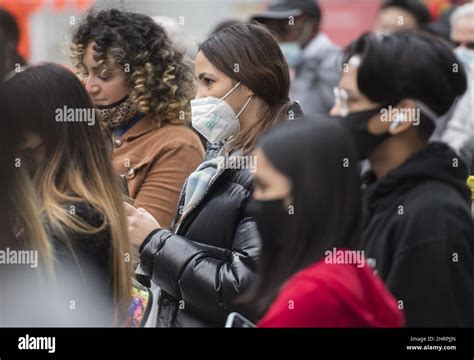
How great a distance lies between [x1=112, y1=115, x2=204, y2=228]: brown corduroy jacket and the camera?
381cm

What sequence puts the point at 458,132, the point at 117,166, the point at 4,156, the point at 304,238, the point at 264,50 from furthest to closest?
the point at 458,132, the point at 117,166, the point at 264,50, the point at 4,156, the point at 304,238

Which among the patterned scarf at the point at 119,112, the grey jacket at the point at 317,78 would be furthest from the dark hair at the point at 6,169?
the grey jacket at the point at 317,78

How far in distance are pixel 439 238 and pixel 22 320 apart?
124cm

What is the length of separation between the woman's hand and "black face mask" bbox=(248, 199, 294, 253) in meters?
0.86

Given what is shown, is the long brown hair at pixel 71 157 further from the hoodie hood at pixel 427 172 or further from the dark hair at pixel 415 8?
the dark hair at pixel 415 8

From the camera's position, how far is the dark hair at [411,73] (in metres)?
3.21

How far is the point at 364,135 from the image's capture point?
3287 mm

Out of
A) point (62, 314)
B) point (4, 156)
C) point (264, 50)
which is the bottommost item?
point (62, 314)

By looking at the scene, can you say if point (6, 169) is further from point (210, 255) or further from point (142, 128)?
point (142, 128)

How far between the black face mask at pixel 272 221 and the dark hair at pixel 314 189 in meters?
0.02

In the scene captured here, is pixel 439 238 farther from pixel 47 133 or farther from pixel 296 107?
pixel 47 133

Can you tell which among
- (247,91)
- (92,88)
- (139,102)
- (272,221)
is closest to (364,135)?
(247,91)
